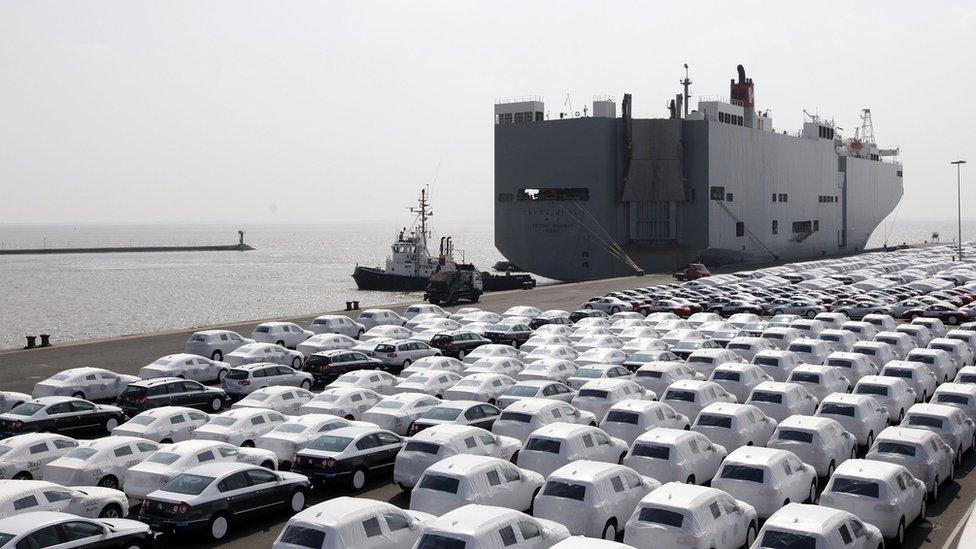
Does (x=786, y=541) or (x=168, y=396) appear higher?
(x=786, y=541)

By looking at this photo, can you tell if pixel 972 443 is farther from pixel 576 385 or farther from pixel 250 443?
pixel 250 443

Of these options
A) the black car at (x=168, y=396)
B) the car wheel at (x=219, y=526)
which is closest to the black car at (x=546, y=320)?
the black car at (x=168, y=396)

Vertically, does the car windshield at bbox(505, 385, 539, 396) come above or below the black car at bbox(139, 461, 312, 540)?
above

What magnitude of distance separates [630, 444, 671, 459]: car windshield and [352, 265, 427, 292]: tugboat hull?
7687 centimetres

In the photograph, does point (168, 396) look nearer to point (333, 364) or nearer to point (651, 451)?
point (333, 364)

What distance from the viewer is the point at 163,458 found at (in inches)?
739

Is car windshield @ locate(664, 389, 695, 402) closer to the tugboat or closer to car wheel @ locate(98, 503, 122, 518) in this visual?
car wheel @ locate(98, 503, 122, 518)

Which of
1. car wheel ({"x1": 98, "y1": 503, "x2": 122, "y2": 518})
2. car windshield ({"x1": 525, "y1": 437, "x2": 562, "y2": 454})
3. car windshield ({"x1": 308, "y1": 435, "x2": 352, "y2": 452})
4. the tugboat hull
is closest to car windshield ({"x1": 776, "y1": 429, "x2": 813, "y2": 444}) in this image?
car windshield ({"x1": 525, "y1": 437, "x2": 562, "y2": 454})

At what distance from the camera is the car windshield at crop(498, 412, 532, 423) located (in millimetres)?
21641

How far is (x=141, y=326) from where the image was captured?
3482 inches

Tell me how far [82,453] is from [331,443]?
16.8 ft

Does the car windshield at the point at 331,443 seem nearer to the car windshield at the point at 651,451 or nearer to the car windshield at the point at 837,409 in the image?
the car windshield at the point at 651,451

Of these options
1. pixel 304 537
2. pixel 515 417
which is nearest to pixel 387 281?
pixel 515 417

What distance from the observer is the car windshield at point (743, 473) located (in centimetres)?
1652
